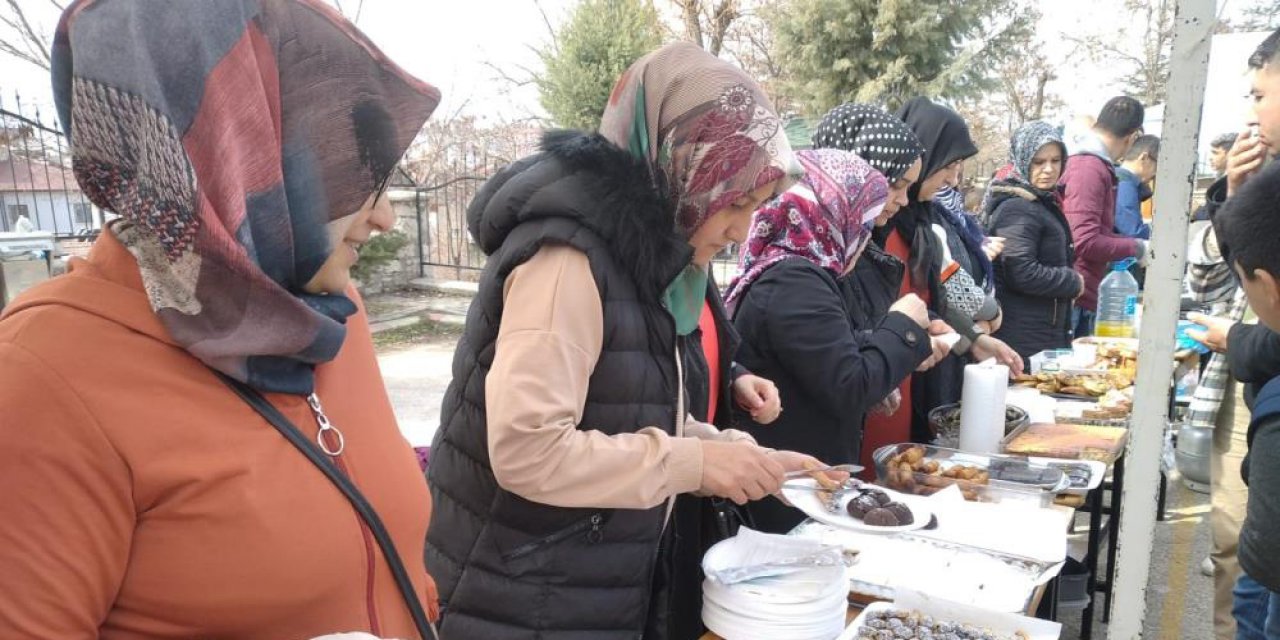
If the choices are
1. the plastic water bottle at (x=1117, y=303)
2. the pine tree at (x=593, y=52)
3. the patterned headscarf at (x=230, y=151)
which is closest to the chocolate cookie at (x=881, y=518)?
the patterned headscarf at (x=230, y=151)

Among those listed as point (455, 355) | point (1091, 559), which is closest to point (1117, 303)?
point (1091, 559)

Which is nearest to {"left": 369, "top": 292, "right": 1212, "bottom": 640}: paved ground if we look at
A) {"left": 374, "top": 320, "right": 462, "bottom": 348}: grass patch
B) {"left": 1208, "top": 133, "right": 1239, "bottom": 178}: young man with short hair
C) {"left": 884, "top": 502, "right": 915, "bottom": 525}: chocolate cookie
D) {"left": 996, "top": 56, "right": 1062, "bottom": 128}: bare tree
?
{"left": 374, "top": 320, "right": 462, "bottom": 348}: grass patch

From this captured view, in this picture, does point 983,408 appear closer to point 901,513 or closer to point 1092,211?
point 901,513

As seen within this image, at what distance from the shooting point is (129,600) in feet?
2.69

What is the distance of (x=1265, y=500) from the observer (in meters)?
1.64

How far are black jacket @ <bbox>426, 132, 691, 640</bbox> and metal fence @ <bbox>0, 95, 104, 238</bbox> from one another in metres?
5.52

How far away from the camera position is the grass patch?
323 inches

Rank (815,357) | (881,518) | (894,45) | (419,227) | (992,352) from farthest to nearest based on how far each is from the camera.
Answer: (894,45), (419,227), (992,352), (815,357), (881,518)

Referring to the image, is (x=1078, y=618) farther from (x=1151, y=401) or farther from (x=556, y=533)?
(x=556, y=533)

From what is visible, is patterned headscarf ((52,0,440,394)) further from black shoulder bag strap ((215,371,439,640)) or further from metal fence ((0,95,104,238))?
metal fence ((0,95,104,238))

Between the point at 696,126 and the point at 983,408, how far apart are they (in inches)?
54.5

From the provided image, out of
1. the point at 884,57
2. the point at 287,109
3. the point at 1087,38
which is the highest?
the point at 1087,38

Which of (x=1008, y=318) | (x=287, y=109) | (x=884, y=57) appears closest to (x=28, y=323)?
(x=287, y=109)

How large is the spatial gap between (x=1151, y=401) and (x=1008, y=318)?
2.83 metres
